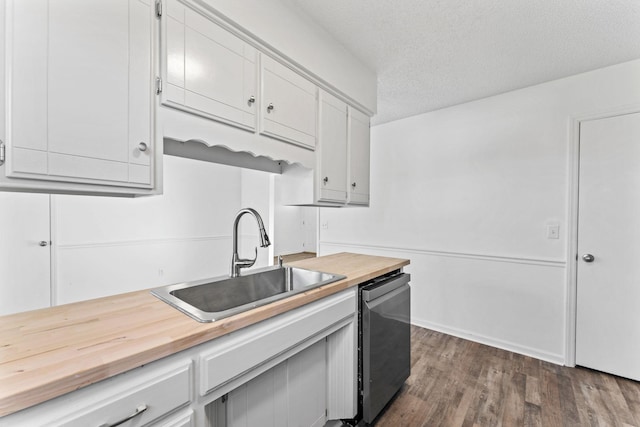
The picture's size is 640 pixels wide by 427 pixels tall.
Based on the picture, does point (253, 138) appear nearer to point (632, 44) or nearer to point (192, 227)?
point (632, 44)

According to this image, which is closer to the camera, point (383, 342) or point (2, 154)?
point (2, 154)

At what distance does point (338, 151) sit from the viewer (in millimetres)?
2184

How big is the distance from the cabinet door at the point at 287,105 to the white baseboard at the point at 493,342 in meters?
2.45

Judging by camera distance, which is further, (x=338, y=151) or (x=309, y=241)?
(x=309, y=241)

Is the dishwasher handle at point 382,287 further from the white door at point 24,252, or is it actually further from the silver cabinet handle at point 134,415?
the white door at point 24,252

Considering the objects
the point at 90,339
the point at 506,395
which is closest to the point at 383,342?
the point at 506,395

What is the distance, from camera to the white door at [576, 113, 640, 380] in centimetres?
210

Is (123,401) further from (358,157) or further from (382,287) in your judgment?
(358,157)

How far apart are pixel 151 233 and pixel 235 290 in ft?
9.47

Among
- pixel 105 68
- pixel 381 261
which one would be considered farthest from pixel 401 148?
pixel 105 68

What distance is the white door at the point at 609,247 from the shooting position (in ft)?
6.89

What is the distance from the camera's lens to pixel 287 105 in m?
1.72

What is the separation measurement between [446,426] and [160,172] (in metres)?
2.14

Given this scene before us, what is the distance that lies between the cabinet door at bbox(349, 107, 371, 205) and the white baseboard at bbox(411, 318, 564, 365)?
65.4 inches
